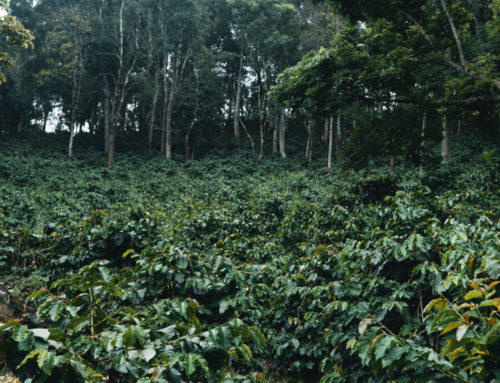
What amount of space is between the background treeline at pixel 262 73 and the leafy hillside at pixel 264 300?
282 centimetres

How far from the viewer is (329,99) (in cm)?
891

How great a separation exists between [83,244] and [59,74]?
25.8 metres

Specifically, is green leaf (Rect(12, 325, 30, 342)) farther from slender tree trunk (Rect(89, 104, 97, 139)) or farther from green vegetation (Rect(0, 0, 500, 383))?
slender tree trunk (Rect(89, 104, 97, 139))

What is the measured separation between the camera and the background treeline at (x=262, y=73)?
852cm

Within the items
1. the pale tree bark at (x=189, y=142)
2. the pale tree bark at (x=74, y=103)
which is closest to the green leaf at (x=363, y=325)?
the pale tree bark at (x=189, y=142)

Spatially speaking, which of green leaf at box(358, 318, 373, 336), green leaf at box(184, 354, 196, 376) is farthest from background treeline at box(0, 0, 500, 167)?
green leaf at box(184, 354, 196, 376)

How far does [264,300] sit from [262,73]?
27182 mm

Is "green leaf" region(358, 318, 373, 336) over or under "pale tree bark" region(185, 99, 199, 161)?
under

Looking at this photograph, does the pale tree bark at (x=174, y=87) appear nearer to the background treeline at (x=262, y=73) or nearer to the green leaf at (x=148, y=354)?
the background treeline at (x=262, y=73)

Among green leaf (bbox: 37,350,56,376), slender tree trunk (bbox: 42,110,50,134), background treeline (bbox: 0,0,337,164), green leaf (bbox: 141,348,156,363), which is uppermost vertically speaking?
background treeline (bbox: 0,0,337,164)

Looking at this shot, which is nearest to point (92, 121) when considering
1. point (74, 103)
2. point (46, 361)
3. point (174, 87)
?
point (74, 103)

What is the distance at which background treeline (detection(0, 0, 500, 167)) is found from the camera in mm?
8523

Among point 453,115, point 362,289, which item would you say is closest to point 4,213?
point 362,289

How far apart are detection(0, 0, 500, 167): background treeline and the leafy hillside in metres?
2.82
